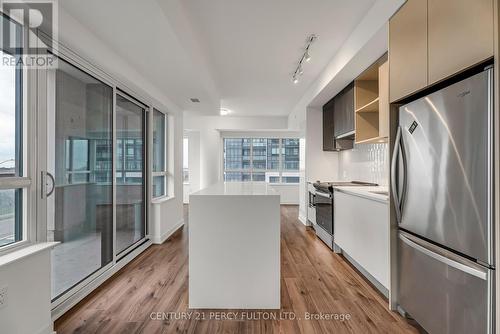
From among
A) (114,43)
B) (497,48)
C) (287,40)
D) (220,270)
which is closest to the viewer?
(497,48)

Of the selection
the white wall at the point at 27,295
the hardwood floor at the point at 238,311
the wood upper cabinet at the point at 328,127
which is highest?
the wood upper cabinet at the point at 328,127

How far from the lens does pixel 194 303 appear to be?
2.12 meters

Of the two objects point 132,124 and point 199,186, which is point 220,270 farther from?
point 199,186

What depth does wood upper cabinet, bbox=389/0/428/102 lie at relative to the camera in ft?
5.55

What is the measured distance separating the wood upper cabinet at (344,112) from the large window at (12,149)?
345 centimetres

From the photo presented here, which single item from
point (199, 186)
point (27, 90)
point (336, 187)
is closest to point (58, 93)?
point (27, 90)

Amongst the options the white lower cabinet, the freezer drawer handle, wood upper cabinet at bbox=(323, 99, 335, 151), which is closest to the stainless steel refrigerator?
the freezer drawer handle

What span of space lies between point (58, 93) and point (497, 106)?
294 centimetres

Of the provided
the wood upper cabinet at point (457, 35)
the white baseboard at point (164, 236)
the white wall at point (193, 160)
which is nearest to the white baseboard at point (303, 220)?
the white baseboard at point (164, 236)

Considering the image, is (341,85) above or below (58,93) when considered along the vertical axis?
above

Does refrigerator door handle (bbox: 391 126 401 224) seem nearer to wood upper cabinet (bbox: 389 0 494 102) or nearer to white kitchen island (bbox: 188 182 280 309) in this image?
wood upper cabinet (bbox: 389 0 494 102)

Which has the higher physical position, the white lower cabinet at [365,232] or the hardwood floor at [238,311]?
the white lower cabinet at [365,232]

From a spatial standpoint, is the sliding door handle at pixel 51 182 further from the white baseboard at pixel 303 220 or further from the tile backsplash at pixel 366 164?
the white baseboard at pixel 303 220

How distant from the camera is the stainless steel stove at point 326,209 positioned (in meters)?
3.59
